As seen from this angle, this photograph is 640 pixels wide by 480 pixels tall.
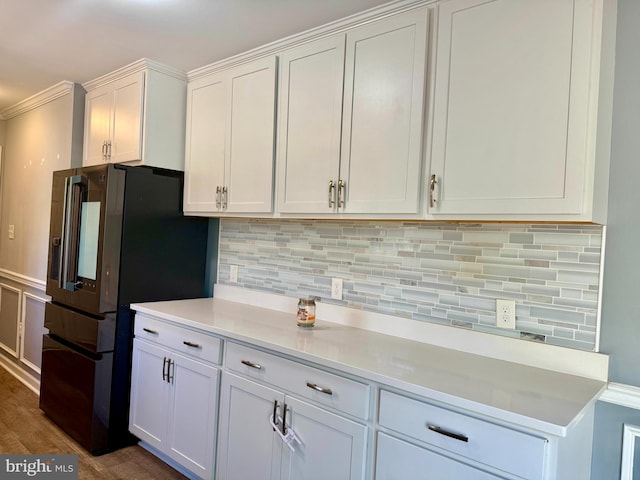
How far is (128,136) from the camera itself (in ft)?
9.18

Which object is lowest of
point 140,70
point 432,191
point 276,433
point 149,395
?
point 149,395

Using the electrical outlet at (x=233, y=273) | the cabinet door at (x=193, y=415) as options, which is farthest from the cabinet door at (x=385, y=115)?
the electrical outlet at (x=233, y=273)

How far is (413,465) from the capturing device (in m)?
1.40

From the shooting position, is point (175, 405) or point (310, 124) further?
point (175, 405)

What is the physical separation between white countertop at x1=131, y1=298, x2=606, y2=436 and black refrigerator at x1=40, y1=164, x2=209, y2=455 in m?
0.40

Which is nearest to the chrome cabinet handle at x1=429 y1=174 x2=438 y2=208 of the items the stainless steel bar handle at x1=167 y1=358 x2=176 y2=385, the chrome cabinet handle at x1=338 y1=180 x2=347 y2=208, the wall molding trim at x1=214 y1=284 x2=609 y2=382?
the chrome cabinet handle at x1=338 y1=180 x2=347 y2=208

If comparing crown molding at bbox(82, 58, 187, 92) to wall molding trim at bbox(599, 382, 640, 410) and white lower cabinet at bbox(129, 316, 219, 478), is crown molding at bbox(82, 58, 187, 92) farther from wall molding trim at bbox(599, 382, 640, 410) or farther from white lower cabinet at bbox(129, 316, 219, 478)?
wall molding trim at bbox(599, 382, 640, 410)

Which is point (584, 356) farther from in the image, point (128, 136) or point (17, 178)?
point (17, 178)

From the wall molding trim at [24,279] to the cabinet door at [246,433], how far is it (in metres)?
2.11

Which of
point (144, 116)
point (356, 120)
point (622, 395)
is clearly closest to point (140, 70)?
point (144, 116)

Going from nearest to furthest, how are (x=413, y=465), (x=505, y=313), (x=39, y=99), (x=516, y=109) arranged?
(x=413, y=465) → (x=516, y=109) → (x=505, y=313) → (x=39, y=99)

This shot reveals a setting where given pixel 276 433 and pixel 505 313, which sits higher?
pixel 505 313

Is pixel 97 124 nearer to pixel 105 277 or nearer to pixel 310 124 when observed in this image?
pixel 105 277

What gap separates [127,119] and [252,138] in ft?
3.18
